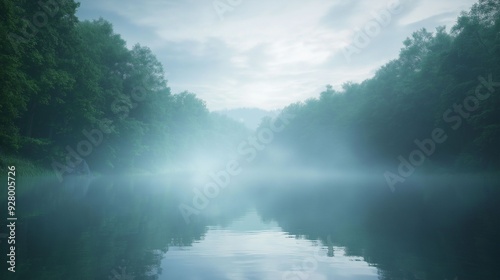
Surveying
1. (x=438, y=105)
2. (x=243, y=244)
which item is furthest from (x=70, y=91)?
(x=438, y=105)

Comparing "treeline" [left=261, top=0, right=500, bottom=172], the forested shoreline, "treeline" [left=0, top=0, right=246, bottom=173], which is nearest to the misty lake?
"treeline" [left=0, top=0, right=246, bottom=173]

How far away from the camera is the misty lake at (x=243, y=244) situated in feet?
31.6

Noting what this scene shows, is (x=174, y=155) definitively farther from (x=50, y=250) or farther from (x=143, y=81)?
(x=50, y=250)

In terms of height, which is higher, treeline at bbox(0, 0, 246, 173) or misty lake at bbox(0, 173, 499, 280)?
treeline at bbox(0, 0, 246, 173)

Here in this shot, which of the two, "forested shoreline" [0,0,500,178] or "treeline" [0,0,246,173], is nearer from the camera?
"treeline" [0,0,246,173]

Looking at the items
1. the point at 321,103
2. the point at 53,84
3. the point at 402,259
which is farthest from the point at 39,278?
the point at 321,103

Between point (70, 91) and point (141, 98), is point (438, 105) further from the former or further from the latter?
point (141, 98)

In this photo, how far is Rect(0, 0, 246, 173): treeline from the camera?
107 feet

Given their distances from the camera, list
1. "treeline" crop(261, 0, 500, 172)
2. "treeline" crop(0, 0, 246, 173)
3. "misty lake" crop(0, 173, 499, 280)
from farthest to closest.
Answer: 1. "treeline" crop(261, 0, 500, 172)
2. "treeline" crop(0, 0, 246, 173)
3. "misty lake" crop(0, 173, 499, 280)

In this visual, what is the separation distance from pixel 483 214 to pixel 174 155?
334 ft

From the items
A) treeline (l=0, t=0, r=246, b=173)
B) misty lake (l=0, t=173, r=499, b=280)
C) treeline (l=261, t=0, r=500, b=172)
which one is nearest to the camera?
misty lake (l=0, t=173, r=499, b=280)

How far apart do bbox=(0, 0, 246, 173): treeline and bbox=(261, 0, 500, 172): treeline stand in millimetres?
42924

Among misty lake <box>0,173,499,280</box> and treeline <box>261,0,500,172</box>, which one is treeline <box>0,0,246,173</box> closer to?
misty lake <box>0,173,499,280</box>

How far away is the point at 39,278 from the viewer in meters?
8.48
